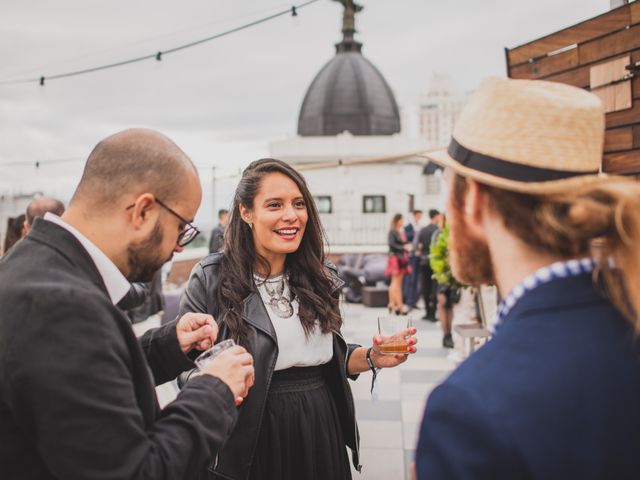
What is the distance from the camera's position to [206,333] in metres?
1.80

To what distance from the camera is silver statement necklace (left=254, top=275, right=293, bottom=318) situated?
7.64 feet

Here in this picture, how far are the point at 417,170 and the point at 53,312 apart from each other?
2579cm

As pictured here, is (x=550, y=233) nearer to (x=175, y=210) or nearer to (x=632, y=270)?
(x=632, y=270)

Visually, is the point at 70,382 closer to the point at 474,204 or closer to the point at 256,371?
the point at 474,204

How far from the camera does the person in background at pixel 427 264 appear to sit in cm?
938

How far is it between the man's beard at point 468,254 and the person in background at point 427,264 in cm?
808

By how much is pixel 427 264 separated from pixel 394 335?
7.11 metres

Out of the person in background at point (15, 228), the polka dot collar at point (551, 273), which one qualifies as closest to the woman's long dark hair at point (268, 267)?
the polka dot collar at point (551, 273)

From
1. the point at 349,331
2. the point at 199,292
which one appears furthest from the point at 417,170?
the point at 199,292

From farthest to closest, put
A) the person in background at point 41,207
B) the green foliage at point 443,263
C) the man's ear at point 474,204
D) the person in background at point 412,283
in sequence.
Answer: the person in background at point 412,283, the green foliage at point 443,263, the person in background at point 41,207, the man's ear at point 474,204

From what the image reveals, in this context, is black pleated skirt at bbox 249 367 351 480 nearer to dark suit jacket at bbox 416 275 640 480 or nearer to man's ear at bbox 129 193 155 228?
man's ear at bbox 129 193 155 228

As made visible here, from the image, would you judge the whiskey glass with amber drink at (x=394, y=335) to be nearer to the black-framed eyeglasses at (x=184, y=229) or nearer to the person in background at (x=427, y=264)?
the black-framed eyeglasses at (x=184, y=229)

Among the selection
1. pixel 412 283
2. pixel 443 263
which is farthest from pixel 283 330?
pixel 412 283

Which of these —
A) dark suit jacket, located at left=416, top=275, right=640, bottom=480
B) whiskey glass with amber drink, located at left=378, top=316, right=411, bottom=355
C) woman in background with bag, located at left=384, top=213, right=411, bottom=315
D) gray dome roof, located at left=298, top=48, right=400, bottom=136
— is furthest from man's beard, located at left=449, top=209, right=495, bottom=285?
gray dome roof, located at left=298, top=48, right=400, bottom=136
